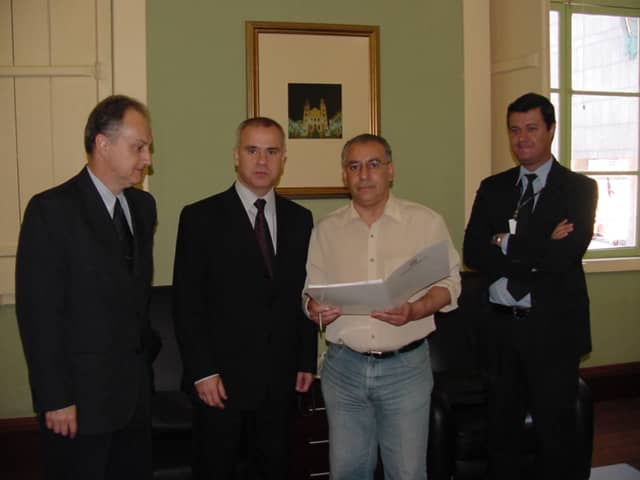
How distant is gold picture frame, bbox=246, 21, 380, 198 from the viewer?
3248 millimetres

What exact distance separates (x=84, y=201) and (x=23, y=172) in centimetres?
163

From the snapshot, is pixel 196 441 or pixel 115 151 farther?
pixel 196 441

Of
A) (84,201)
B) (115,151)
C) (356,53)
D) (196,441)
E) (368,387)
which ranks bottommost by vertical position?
(196,441)

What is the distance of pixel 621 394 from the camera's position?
13.7 feet

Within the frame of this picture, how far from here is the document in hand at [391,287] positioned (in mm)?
1749

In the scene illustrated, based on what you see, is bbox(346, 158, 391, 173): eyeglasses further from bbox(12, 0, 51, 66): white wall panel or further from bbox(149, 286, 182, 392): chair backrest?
bbox(12, 0, 51, 66): white wall panel

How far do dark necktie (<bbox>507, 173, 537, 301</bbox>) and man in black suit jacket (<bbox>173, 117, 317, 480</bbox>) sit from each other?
0.84 m

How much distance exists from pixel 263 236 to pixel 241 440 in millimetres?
725

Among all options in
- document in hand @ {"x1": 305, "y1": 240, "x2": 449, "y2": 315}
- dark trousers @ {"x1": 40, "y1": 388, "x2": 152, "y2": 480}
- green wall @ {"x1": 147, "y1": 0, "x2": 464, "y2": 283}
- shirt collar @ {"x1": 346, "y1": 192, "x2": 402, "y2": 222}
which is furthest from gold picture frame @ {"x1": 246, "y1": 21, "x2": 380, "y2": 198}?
dark trousers @ {"x1": 40, "y1": 388, "x2": 152, "y2": 480}

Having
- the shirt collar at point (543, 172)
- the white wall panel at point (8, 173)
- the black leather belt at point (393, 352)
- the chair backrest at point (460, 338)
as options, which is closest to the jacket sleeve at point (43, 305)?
the black leather belt at point (393, 352)


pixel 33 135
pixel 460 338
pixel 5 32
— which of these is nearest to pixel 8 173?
pixel 33 135

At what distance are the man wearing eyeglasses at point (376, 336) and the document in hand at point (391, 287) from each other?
0.18 feet

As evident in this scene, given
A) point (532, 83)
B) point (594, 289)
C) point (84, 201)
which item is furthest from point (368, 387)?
point (594, 289)

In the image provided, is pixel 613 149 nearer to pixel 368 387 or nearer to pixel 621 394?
pixel 621 394
